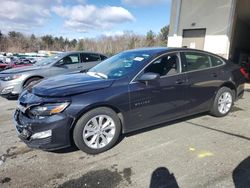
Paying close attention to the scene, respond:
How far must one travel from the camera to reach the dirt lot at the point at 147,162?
3.04 meters

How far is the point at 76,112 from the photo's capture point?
351 cm

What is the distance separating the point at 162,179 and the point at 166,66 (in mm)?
2152

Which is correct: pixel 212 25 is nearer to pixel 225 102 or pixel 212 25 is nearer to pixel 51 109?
pixel 225 102

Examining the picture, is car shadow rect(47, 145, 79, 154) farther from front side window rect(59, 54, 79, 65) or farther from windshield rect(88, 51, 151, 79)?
front side window rect(59, 54, 79, 65)

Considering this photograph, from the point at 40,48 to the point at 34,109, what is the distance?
9062cm

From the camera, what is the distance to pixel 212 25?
1202 centimetres

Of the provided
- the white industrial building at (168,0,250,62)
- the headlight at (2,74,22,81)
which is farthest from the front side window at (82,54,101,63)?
the white industrial building at (168,0,250,62)

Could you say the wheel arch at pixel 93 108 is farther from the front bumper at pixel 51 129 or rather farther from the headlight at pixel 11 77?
the headlight at pixel 11 77

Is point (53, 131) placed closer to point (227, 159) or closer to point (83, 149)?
point (83, 149)

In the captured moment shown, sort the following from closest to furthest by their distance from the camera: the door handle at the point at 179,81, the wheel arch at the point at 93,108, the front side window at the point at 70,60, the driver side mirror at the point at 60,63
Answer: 1. the wheel arch at the point at 93,108
2. the door handle at the point at 179,81
3. the driver side mirror at the point at 60,63
4. the front side window at the point at 70,60

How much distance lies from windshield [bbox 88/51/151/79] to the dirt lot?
44.0 inches

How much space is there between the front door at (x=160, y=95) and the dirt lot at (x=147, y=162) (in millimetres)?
348

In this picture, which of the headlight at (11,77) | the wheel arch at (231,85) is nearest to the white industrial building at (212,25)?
the wheel arch at (231,85)

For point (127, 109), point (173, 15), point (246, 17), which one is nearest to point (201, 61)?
point (127, 109)
